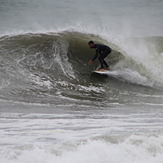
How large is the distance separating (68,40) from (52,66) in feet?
9.55

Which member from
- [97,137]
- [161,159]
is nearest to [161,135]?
[161,159]

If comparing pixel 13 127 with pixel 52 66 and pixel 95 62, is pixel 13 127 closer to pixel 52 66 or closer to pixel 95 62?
pixel 52 66

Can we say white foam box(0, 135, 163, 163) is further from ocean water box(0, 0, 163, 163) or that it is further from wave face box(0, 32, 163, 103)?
wave face box(0, 32, 163, 103)

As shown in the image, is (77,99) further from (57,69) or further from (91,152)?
(91,152)

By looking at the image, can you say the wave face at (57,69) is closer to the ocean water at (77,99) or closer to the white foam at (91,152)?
the ocean water at (77,99)

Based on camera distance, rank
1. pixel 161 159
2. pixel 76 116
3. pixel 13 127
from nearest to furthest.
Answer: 1. pixel 161 159
2. pixel 13 127
3. pixel 76 116

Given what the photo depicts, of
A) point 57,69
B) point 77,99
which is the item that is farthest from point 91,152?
point 57,69

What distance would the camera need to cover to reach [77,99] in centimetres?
862

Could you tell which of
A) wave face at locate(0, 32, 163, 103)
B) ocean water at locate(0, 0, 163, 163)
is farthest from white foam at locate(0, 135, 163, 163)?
wave face at locate(0, 32, 163, 103)

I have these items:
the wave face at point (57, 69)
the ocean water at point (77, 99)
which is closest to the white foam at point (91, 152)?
the ocean water at point (77, 99)

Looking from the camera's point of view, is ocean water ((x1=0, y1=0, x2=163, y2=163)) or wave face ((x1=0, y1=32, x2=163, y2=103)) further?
wave face ((x1=0, y1=32, x2=163, y2=103))

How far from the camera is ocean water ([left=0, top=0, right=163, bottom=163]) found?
5.62 m

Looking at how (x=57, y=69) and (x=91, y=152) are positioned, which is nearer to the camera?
(x=91, y=152)

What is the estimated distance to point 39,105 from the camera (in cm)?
796
